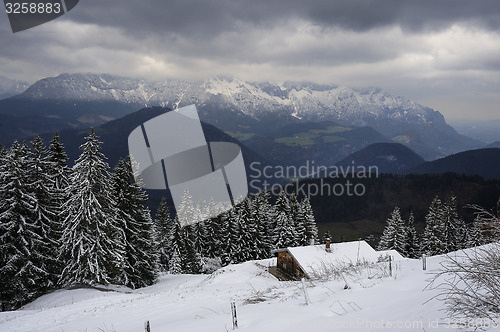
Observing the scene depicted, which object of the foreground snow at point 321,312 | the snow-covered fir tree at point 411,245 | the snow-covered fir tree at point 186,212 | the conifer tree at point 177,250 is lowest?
the snow-covered fir tree at point 411,245

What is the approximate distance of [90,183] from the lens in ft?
75.2

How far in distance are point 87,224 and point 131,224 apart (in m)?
6.28

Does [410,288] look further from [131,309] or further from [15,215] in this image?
[15,215]

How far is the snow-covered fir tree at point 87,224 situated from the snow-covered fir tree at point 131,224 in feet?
14.0

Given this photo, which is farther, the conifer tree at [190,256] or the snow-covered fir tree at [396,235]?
the snow-covered fir tree at [396,235]

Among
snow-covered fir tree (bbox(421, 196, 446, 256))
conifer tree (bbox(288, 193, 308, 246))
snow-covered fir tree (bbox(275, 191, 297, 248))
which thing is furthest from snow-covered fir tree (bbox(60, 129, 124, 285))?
snow-covered fir tree (bbox(421, 196, 446, 256))

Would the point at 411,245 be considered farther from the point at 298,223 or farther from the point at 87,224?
the point at 87,224

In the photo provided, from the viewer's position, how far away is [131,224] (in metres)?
29.1

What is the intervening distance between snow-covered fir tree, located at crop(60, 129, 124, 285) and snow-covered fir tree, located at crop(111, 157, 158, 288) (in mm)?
4270

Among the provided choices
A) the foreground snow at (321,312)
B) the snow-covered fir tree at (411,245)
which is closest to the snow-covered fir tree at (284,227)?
the snow-covered fir tree at (411,245)

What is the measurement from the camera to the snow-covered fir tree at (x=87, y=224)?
73.9 feet

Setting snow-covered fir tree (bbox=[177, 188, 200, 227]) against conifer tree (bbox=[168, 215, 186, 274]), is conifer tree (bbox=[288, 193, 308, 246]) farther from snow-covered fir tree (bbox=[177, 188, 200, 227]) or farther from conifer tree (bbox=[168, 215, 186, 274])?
conifer tree (bbox=[168, 215, 186, 274])

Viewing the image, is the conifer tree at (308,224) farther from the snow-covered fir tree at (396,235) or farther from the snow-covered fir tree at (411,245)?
the snow-covered fir tree at (411,245)

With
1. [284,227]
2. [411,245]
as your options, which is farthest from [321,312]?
[411,245]
